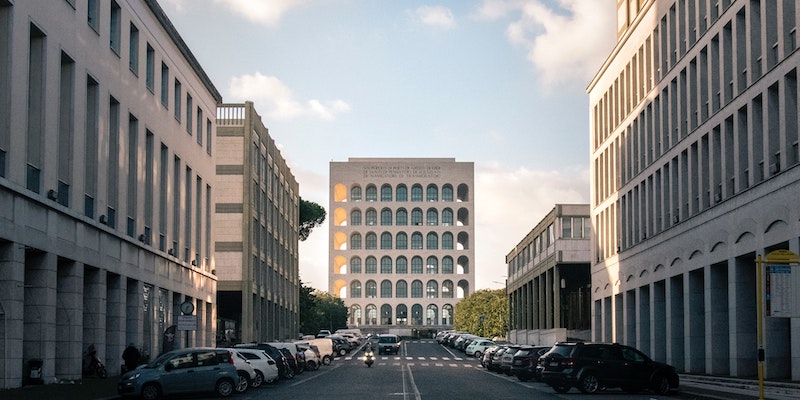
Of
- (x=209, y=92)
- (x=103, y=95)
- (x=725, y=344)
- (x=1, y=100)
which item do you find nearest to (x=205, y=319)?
(x=209, y=92)

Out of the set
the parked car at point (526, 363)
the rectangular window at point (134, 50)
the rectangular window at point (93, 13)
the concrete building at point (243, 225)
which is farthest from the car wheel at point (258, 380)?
the concrete building at point (243, 225)

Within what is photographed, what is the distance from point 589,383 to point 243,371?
11.4 metres

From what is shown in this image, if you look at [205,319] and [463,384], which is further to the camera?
[205,319]

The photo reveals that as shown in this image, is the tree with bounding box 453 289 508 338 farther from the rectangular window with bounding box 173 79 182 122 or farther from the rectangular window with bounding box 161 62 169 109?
the rectangular window with bounding box 161 62 169 109

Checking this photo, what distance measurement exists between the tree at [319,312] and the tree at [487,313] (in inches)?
838

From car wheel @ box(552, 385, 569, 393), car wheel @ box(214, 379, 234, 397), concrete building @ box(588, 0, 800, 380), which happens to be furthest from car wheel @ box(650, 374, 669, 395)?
car wheel @ box(214, 379, 234, 397)

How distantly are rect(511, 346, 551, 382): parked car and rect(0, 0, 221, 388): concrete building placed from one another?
1430 centimetres

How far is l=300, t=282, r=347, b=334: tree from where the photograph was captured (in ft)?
425

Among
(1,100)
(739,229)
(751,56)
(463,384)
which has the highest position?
(751,56)

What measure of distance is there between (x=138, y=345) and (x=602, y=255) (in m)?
37.6

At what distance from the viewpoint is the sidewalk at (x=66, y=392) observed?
95.1ft

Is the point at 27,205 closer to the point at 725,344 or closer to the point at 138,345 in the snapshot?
the point at 138,345

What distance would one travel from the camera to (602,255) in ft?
246

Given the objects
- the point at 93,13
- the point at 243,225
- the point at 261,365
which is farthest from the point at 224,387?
the point at 243,225
